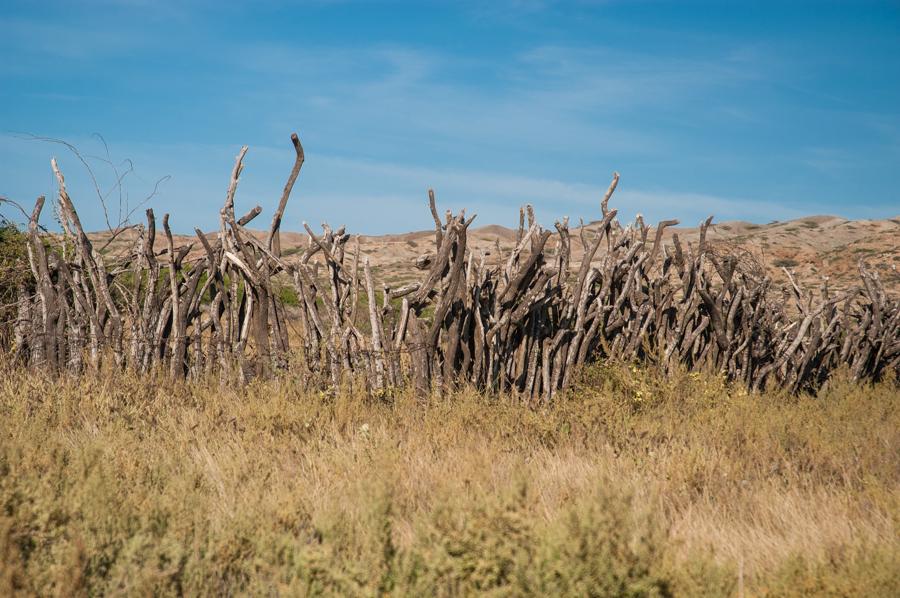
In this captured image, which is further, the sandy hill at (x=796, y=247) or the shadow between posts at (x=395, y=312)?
the sandy hill at (x=796, y=247)

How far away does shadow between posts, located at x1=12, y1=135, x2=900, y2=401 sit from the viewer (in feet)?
19.6

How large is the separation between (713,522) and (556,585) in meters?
1.23

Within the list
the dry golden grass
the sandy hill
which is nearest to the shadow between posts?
the dry golden grass

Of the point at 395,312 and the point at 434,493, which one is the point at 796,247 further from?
the point at 434,493

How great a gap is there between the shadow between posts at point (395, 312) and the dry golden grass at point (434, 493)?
1.18 feet

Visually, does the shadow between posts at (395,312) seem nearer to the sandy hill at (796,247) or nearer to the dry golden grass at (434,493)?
the dry golden grass at (434,493)

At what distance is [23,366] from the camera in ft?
21.6

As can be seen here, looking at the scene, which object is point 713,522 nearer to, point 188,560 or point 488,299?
point 188,560

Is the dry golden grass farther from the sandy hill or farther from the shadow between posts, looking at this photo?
the sandy hill

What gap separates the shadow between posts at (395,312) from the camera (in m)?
5.97

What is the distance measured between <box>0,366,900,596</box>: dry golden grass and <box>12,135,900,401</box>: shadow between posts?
358mm

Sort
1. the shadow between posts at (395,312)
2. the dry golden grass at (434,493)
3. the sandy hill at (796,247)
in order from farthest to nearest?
the sandy hill at (796,247), the shadow between posts at (395,312), the dry golden grass at (434,493)

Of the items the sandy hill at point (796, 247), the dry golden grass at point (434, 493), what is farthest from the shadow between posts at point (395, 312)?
the sandy hill at point (796, 247)

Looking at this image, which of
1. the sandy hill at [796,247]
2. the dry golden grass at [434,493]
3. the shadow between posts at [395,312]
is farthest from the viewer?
the sandy hill at [796,247]
